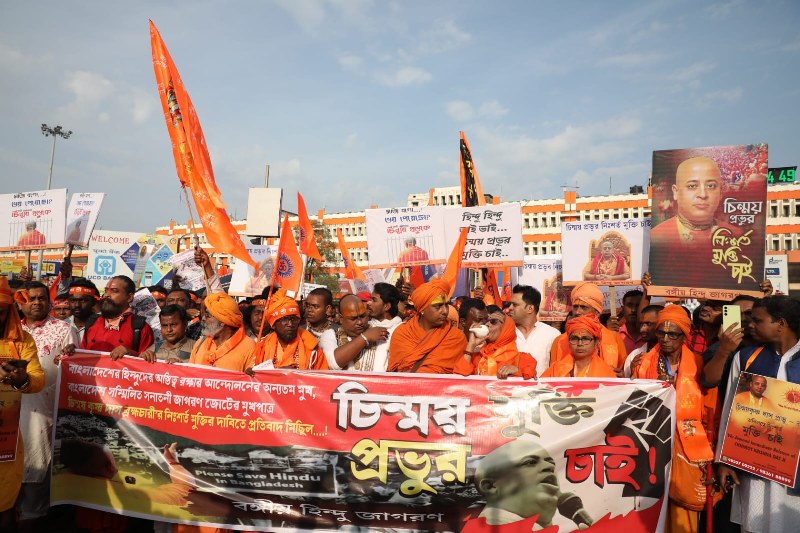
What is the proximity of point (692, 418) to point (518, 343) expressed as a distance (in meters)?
1.92

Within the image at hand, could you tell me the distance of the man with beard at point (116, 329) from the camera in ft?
16.2

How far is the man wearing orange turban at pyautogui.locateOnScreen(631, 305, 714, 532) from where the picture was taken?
11.9 feet

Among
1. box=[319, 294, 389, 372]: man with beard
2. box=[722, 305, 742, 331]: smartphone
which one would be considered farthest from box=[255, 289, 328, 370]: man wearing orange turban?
box=[722, 305, 742, 331]: smartphone

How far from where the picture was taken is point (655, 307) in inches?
210

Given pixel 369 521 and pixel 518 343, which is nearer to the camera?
pixel 369 521

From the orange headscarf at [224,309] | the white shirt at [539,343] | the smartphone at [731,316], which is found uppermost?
the smartphone at [731,316]

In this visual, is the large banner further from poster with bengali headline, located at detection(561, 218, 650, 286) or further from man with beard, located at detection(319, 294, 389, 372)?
poster with bengali headline, located at detection(561, 218, 650, 286)

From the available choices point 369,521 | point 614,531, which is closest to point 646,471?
point 614,531

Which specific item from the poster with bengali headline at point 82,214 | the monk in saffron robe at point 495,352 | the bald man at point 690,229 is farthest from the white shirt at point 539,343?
the poster with bengali headline at point 82,214

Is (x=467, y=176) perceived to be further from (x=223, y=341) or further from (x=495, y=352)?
(x=223, y=341)

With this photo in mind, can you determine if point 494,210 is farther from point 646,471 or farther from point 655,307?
point 646,471

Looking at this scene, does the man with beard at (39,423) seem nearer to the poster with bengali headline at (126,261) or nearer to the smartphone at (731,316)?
the smartphone at (731,316)

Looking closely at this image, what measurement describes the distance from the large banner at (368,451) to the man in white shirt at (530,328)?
1.62 m

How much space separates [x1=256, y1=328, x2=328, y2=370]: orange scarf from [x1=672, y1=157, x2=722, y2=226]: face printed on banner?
4.46 metres
